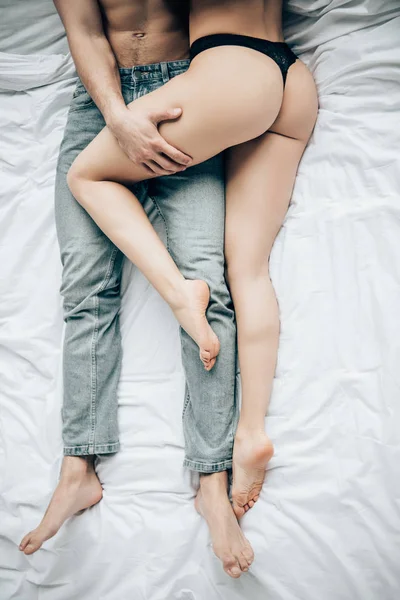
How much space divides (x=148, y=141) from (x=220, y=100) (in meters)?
0.16

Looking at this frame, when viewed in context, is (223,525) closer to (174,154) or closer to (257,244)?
(257,244)

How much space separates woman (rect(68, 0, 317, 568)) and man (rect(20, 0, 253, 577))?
0.04 meters

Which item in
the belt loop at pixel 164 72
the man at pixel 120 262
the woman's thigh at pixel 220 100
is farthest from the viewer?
the belt loop at pixel 164 72

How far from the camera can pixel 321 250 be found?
1061 mm

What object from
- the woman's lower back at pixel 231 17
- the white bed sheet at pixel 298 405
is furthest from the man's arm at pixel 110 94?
the white bed sheet at pixel 298 405

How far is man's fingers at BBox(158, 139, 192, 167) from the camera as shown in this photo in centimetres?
94

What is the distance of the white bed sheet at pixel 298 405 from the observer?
94 centimetres

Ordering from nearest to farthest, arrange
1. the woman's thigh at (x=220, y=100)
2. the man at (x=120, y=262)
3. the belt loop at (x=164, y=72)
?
the woman's thigh at (x=220, y=100)
the man at (x=120, y=262)
the belt loop at (x=164, y=72)

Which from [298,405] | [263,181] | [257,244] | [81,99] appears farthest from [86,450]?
[81,99]

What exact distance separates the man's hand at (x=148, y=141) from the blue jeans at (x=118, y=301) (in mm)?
103

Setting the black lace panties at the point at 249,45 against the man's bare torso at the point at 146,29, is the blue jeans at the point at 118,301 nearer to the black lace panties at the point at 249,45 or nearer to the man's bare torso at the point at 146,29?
the man's bare torso at the point at 146,29

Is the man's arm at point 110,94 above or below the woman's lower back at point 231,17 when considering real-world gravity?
below

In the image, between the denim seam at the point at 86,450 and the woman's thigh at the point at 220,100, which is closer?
the woman's thigh at the point at 220,100

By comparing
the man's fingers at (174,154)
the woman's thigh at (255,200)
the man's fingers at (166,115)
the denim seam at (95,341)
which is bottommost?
the denim seam at (95,341)
